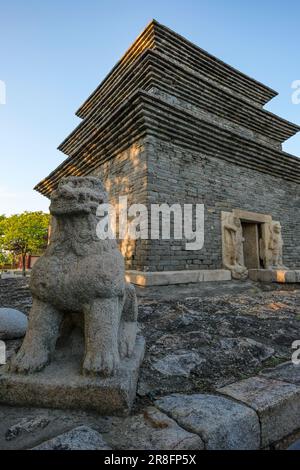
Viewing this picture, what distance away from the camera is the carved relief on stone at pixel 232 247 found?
6892 mm

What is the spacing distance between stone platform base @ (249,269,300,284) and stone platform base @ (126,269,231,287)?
3.02 feet

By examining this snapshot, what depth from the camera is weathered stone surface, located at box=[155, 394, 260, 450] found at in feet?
3.85

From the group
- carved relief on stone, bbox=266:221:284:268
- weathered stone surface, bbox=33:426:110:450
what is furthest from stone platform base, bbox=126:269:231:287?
weathered stone surface, bbox=33:426:110:450

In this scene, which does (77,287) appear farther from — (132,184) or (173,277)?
(132,184)

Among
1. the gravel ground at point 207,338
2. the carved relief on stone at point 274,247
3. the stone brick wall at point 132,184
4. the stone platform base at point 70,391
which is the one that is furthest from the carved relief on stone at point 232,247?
the stone platform base at point 70,391

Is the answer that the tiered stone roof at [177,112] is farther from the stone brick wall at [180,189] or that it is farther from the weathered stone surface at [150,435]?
the weathered stone surface at [150,435]

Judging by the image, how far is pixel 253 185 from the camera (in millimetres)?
8102

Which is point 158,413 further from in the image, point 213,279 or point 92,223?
point 213,279

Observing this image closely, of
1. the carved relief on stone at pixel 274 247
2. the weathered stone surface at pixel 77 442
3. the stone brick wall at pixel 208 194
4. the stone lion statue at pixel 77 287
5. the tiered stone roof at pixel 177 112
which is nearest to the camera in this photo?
the weathered stone surface at pixel 77 442

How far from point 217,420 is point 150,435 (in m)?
0.33

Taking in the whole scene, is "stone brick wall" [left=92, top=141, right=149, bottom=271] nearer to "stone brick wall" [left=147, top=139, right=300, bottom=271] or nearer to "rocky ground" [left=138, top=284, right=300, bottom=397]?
"stone brick wall" [left=147, top=139, right=300, bottom=271]

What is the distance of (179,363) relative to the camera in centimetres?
196

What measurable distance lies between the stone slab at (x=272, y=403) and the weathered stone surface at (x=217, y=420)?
66 mm
